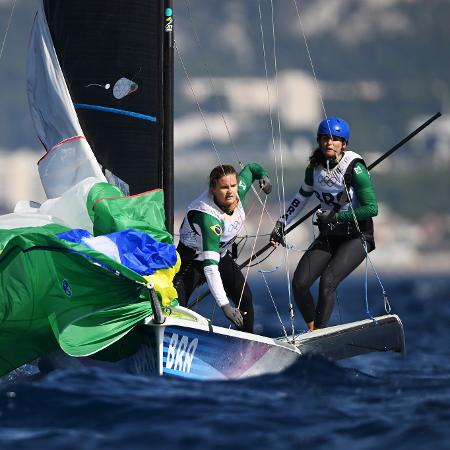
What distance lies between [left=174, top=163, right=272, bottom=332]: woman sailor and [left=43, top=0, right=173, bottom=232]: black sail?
3.21 feet

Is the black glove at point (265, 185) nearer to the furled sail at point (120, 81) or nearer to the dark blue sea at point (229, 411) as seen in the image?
the furled sail at point (120, 81)

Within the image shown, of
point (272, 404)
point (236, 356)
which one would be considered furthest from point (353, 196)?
point (272, 404)

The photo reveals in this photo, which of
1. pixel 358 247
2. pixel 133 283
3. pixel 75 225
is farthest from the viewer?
pixel 358 247

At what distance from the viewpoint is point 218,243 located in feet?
24.1

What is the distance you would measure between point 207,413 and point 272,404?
1.62 feet

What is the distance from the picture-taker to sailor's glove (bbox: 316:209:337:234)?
7852 millimetres

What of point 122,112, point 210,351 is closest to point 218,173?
point 210,351

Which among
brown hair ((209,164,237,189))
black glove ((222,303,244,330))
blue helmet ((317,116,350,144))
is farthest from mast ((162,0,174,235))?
black glove ((222,303,244,330))

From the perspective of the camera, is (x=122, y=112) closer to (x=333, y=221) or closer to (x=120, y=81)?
(x=120, y=81)

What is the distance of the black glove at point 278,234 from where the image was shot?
8.09 meters

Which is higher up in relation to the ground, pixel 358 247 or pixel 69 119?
pixel 69 119

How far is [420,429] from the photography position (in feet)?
18.2

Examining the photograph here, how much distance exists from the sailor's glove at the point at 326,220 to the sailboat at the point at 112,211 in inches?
29.3

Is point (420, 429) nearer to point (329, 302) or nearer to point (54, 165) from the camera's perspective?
→ point (329, 302)
